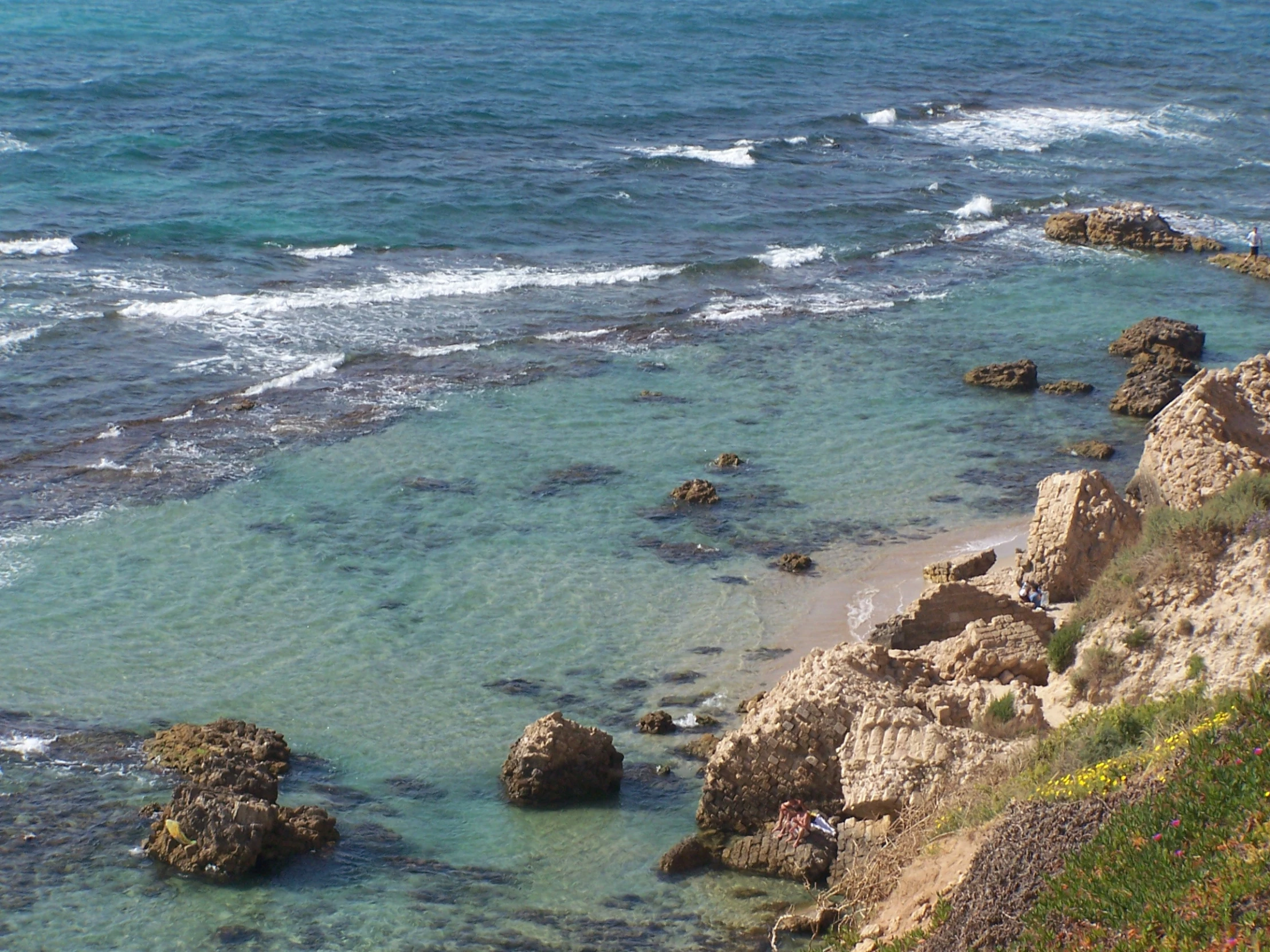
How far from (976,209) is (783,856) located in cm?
3716

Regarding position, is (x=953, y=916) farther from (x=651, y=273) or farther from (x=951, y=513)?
(x=651, y=273)

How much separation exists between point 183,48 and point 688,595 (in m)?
52.3

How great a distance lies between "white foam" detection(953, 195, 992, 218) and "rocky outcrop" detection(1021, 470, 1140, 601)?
99.4 ft

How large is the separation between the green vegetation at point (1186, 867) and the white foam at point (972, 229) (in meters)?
36.7

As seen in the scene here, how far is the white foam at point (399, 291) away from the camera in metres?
36.7

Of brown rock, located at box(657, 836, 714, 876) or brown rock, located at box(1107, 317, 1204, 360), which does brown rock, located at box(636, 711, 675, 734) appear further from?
Result: brown rock, located at box(1107, 317, 1204, 360)

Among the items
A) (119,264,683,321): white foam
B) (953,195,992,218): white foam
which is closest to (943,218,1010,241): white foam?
(953,195,992,218): white foam

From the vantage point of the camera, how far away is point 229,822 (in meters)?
15.7

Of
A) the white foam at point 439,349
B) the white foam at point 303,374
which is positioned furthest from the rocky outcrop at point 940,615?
the white foam at point 439,349

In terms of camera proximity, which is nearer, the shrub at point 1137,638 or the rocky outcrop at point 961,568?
the shrub at point 1137,638

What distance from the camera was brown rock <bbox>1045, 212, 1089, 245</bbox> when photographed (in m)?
44.8

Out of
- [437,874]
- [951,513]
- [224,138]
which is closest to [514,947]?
[437,874]

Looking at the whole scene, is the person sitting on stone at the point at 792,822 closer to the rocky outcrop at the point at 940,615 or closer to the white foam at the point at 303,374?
the rocky outcrop at the point at 940,615

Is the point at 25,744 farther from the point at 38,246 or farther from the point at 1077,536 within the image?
the point at 38,246
